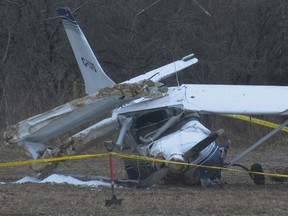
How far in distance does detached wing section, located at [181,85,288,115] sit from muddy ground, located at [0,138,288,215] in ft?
4.28

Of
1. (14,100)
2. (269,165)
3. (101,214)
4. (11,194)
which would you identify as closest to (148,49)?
(14,100)

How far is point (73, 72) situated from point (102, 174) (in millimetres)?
11491

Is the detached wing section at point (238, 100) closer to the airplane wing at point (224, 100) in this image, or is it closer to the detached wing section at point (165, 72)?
the airplane wing at point (224, 100)

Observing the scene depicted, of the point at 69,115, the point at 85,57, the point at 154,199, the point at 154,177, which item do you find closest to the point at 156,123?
the point at 154,177

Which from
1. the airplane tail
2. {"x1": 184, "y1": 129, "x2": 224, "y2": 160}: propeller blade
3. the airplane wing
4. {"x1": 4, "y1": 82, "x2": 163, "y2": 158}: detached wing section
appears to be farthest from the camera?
the airplane tail

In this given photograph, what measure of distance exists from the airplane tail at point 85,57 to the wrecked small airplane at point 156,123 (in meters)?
0.97

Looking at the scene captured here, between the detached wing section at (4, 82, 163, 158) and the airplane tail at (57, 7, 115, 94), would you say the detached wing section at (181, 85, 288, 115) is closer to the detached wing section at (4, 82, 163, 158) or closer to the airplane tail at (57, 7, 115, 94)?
the detached wing section at (4, 82, 163, 158)

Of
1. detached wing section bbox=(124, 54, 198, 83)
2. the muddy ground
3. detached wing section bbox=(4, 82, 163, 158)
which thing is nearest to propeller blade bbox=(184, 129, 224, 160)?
the muddy ground

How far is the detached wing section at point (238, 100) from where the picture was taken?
12633 mm

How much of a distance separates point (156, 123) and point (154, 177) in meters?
1.42

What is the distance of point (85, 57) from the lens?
15.3m

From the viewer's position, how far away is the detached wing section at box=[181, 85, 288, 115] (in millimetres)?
12633

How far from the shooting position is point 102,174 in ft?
52.1

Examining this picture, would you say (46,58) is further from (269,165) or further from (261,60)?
(269,165)
